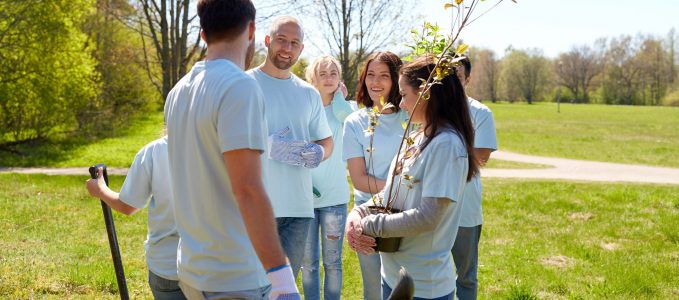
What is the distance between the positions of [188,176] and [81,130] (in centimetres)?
2429

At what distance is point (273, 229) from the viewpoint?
2115 mm

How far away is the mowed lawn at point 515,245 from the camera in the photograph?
20.1 feet

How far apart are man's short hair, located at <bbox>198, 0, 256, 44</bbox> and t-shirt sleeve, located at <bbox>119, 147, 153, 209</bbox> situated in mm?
1212

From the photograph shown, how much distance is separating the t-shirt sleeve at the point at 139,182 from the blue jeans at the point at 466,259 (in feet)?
Answer: 6.55

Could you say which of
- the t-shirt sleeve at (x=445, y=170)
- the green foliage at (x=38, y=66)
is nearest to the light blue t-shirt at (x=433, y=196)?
the t-shirt sleeve at (x=445, y=170)

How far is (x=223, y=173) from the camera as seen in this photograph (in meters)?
2.23

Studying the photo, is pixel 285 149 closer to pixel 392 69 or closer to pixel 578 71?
pixel 392 69

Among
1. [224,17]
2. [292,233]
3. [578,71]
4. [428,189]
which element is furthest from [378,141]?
[578,71]

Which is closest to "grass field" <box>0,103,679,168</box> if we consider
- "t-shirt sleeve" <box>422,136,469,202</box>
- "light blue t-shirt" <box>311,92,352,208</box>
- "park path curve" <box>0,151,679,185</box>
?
"park path curve" <box>0,151,679,185</box>

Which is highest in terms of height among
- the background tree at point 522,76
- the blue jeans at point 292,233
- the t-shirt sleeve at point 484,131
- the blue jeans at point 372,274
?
the background tree at point 522,76

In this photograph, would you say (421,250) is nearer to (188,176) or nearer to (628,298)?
(188,176)

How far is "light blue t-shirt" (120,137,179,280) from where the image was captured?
333 centimetres

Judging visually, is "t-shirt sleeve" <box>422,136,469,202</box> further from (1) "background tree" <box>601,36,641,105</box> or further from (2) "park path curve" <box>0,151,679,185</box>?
(1) "background tree" <box>601,36,641,105</box>

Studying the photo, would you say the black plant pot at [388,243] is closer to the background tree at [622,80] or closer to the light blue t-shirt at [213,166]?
the light blue t-shirt at [213,166]
